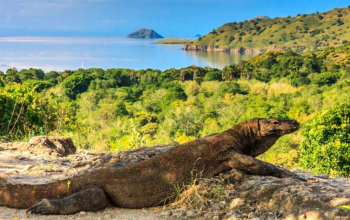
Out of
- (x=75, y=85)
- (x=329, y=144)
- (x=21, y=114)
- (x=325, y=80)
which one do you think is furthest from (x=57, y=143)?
(x=75, y=85)

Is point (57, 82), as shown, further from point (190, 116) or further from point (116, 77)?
point (190, 116)

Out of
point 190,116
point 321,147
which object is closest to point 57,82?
point 190,116

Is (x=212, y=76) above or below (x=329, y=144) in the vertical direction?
above

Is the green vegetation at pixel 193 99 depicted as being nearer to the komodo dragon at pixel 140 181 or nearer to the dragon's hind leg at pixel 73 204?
the komodo dragon at pixel 140 181

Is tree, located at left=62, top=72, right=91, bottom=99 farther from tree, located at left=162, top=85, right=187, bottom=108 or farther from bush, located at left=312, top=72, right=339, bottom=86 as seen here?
bush, located at left=312, top=72, right=339, bottom=86

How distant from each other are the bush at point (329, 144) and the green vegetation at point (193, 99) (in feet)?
0.18

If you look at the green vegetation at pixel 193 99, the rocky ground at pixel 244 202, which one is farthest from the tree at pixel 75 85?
the rocky ground at pixel 244 202

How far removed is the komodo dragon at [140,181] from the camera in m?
4.12

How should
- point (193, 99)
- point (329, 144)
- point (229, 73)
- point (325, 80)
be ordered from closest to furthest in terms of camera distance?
point (329, 144)
point (193, 99)
point (325, 80)
point (229, 73)

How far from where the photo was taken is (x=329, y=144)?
14445 millimetres

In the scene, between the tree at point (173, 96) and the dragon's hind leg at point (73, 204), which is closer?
the dragon's hind leg at point (73, 204)

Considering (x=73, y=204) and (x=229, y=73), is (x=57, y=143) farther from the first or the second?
(x=229, y=73)

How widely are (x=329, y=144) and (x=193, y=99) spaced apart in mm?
60369

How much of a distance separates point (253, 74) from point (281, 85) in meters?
19.9
